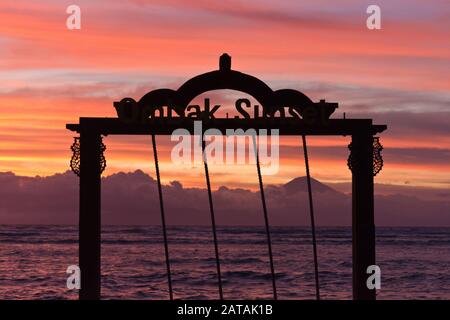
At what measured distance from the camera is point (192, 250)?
57375mm

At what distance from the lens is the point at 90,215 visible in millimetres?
12812

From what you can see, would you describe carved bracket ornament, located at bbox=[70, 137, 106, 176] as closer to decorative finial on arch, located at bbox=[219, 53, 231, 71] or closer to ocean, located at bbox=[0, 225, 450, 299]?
decorative finial on arch, located at bbox=[219, 53, 231, 71]

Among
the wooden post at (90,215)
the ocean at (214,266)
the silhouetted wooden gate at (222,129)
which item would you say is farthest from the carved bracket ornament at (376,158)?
the ocean at (214,266)

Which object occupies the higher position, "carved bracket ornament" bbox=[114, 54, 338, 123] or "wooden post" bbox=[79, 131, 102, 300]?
"carved bracket ornament" bbox=[114, 54, 338, 123]

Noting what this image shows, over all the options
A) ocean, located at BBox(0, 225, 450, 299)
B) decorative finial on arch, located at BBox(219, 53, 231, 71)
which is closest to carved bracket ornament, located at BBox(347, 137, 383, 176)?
decorative finial on arch, located at BBox(219, 53, 231, 71)

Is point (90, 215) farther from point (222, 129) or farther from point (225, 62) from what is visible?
point (225, 62)

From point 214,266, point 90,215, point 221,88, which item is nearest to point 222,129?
point 221,88

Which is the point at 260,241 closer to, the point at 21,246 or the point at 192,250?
the point at 192,250

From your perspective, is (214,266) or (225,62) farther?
(214,266)

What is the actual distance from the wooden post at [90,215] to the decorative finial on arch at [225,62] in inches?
80.2

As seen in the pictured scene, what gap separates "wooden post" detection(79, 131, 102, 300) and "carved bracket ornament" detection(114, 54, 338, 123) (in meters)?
0.63

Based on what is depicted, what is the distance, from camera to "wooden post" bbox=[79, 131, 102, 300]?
1275 centimetres

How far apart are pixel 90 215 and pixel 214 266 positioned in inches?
1359
